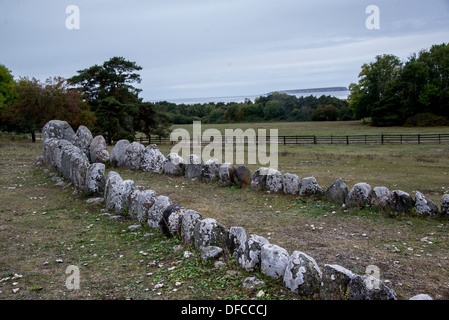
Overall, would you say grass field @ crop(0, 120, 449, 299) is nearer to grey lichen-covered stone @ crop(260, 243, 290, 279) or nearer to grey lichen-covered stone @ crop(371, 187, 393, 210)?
grey lichen-covered stone @ crop(260, 243, 290, 279)

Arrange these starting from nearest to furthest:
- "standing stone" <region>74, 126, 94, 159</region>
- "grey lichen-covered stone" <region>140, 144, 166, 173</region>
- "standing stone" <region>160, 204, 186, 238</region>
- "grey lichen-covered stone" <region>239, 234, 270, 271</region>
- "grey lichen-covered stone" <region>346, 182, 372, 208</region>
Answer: "grey lichen-covered stone" <region>239, 234, 270, 271</region>
"standing stone" <region>160, 204, 186, 238</region>
"grey lichen-covered stone" <region>346, 182, 372, 208</region>
"grey lichen-covered stone" <region>140, 144, 166, 173</region>
"standing stone" <region>74, 126, 94, 159</region>

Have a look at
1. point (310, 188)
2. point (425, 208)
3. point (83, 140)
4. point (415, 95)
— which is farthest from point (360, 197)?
point (415, 95)

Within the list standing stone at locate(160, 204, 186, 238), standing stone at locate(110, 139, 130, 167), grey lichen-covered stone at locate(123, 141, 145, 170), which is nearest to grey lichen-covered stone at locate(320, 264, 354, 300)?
standing stone at locate(160, 204, 186, 238)

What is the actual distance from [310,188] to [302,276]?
5.85 meters

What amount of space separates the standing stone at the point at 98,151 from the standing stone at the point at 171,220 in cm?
963

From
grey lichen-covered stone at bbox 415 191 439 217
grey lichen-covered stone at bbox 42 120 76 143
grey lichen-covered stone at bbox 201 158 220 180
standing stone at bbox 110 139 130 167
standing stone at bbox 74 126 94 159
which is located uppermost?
grey lichen-covered stone at bbox 42 120 76 143

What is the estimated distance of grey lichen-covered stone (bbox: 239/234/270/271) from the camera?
17.7 feet

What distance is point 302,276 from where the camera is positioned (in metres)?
4.73

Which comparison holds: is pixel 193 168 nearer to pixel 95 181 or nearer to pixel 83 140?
pixel 95 181

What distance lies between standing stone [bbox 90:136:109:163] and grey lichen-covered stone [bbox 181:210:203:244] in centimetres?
1033

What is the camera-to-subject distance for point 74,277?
5.42 meters

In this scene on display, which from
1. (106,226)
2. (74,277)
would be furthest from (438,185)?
(74,277)

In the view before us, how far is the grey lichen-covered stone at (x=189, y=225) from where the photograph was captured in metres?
6.66

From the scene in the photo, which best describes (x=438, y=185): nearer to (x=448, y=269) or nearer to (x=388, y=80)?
(x=448, y=269)
